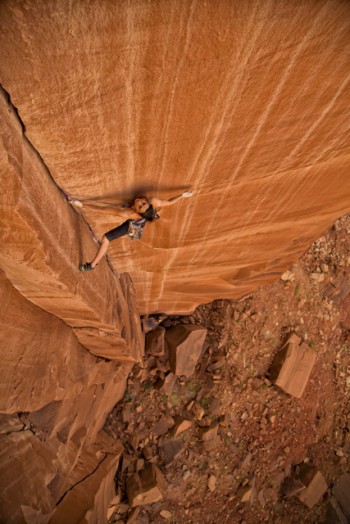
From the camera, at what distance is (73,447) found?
500 cm

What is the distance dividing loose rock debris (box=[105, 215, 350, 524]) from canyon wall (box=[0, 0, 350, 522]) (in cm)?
188

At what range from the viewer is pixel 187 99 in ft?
6.64

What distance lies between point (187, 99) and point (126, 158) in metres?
0.61

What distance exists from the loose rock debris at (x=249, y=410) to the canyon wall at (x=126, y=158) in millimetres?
1877

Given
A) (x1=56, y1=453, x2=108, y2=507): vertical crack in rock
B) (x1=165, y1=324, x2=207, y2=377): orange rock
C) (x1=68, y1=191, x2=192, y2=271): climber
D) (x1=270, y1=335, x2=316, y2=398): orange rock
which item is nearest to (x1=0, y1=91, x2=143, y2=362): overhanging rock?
(x1=68, y1=191, x2=192, y2=271): climber

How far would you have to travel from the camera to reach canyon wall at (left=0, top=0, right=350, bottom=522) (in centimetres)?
162

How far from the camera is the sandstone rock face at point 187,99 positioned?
5.15 feet

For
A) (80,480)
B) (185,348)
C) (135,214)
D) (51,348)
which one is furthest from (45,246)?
(185,348)

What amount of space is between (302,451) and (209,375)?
2.84 meters

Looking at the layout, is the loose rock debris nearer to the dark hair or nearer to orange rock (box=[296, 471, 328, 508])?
orange rock (box=[296, 471, 328, 508])

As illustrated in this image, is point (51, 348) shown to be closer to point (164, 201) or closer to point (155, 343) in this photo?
point (164, 201)

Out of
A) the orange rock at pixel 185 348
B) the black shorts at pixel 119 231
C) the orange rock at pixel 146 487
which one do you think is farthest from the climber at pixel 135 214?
the orange rock at pixel 146 487

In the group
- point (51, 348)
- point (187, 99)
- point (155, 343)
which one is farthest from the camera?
point (155, 343)

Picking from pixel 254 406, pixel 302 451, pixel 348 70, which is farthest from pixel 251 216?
pixel 302 451
